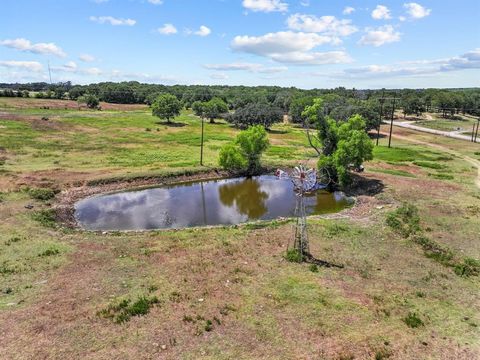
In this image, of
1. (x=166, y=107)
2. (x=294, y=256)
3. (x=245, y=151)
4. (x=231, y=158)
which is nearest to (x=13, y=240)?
(x=294, y=256)

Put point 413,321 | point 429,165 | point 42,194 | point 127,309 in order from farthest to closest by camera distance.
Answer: point 429,165
point 42,194
point 127,309
point 413,321

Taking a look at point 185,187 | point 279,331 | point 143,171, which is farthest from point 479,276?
point 143,171

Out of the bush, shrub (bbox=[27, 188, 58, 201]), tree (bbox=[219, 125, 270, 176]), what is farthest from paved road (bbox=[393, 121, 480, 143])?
shrub (bbox=[27, 188, 58, 201])

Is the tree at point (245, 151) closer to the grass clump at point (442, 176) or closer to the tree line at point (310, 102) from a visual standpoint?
the grass clump at point (442, 176)

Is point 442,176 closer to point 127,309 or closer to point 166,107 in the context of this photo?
point 127,309

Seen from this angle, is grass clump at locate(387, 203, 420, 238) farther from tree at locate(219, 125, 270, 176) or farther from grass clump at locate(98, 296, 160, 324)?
tree at locate(219, 125, 270, 176)

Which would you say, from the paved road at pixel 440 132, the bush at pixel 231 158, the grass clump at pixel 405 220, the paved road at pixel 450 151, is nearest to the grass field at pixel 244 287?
the grass clump at pixel 405 220

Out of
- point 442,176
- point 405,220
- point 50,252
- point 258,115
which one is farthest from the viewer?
point 258,115
